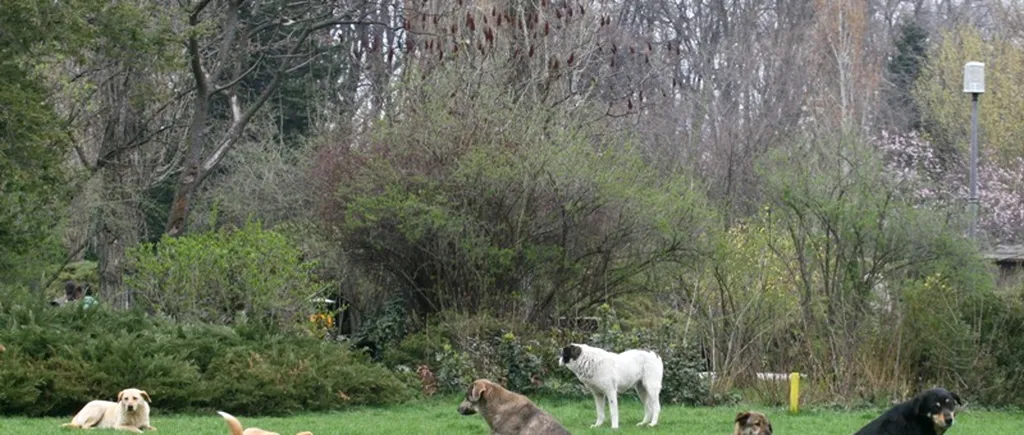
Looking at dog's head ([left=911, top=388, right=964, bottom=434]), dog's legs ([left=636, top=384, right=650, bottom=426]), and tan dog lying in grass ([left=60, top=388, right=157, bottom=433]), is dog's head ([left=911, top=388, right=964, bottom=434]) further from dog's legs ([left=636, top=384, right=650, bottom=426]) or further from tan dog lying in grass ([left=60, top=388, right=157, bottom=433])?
tan dog lying in grass ([left=60, top=388, right=157, bottom=433])

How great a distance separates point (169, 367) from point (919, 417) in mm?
9275

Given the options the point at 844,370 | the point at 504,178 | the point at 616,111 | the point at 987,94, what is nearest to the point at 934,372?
the point at 844,370

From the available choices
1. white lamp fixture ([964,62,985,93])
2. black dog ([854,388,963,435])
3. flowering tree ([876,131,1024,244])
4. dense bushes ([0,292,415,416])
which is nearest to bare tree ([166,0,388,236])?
dense bushes ([0,292,415,416])

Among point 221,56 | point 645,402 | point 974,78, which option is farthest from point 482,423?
point 221,56

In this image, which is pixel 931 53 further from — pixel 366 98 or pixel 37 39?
pixel 37 39

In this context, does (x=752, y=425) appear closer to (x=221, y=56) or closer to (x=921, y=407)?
(x=921, y=407)

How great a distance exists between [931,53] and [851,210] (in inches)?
1499

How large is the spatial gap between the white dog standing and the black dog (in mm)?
4822

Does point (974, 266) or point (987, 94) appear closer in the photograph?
point (974, 266)

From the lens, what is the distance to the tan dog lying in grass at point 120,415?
15.8 m

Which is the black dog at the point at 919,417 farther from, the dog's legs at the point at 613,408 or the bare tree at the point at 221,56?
the bare tree at the point at 221,56

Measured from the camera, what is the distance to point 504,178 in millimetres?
23516

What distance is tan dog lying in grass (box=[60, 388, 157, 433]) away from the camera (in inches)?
620

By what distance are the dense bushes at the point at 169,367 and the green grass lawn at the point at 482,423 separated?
1.22ft
